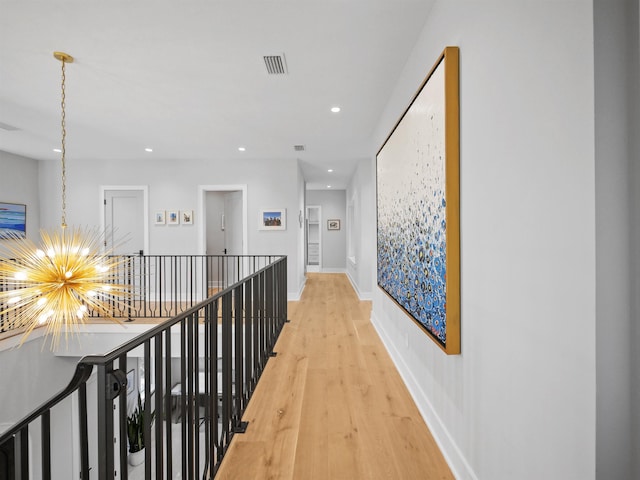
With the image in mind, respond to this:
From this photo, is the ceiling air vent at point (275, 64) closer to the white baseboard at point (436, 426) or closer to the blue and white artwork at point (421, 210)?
the blue and white artwork at point (421, 210)

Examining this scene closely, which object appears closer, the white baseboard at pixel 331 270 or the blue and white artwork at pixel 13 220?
the blue and white artwork at pixel 13 220

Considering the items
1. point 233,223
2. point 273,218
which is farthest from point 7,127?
point 273,218

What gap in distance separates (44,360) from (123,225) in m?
2.79

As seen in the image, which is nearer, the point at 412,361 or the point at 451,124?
the point at 451,124

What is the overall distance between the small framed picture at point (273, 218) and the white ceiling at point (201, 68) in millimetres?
1627

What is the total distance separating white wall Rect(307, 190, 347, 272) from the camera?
1070 cm

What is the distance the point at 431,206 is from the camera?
6.38 feet

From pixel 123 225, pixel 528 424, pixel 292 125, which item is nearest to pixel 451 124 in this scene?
pixel 528 424

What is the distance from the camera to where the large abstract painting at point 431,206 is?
1672mm

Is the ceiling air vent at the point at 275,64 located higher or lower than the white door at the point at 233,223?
higher

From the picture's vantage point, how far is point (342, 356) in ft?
11.2

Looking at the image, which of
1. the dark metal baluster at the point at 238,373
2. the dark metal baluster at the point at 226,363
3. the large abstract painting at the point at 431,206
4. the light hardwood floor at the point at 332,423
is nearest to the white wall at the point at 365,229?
the light hardwood floor at the point at 332,423

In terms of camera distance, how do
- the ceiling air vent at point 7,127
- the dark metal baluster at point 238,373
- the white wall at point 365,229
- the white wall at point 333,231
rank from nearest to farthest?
the dark metal baluster at point 238,373 < the ceiling air vent at point 7,127 < the white wall at point 365,229 < the white wall at point 333,231

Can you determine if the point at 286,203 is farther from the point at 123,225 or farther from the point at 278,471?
the point at 278,471
